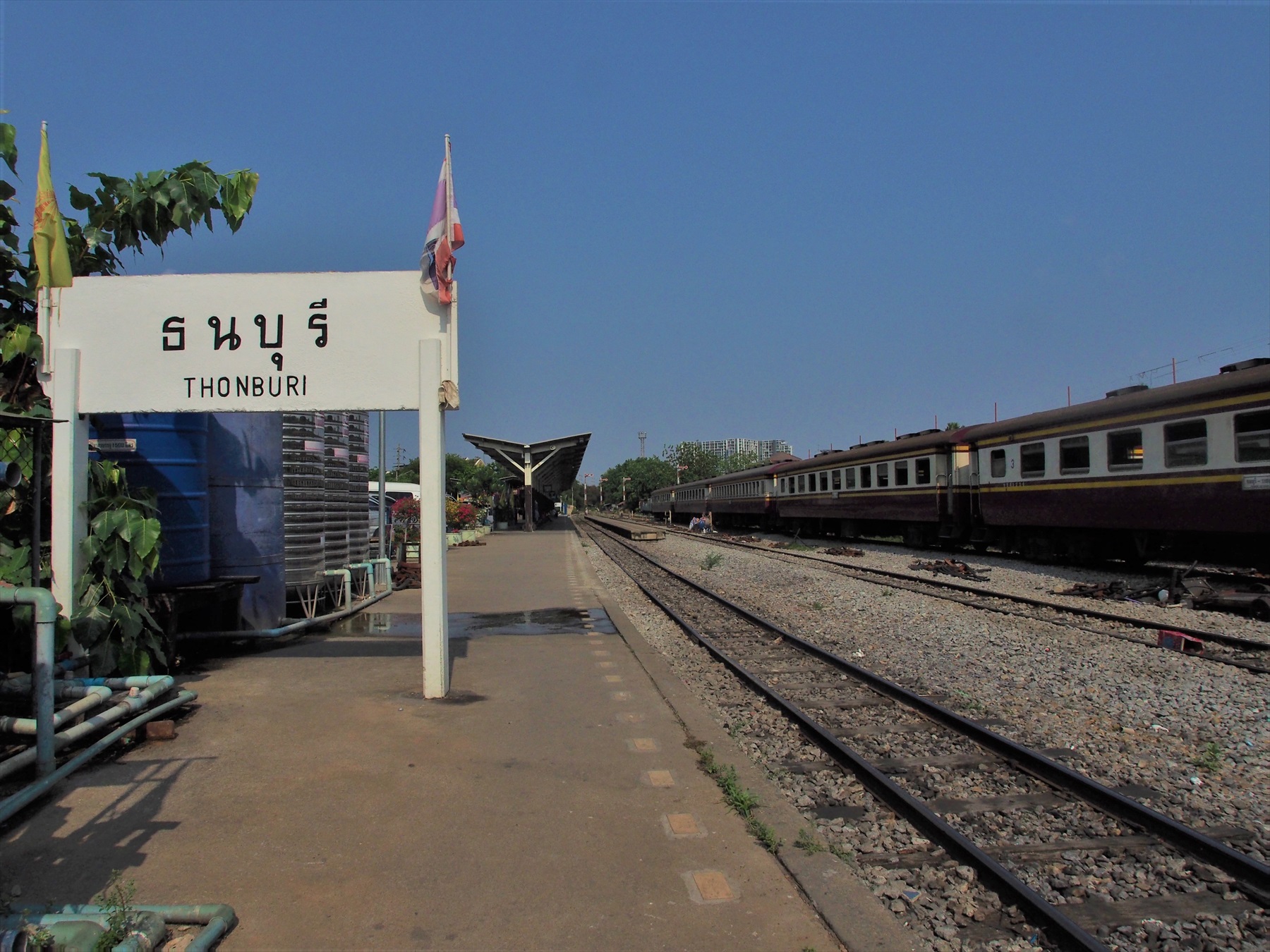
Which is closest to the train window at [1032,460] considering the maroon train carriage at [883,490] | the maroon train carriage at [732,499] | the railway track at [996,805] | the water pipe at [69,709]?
the maroon train carriage at [883,490]

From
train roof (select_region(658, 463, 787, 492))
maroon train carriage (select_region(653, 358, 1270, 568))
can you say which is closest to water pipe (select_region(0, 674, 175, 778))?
maroon train carriage (select_region(653, 358, 1270, 568))

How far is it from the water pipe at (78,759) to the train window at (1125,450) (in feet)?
44.9

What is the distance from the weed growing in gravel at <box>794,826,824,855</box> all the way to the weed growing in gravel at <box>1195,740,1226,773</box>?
111 inches

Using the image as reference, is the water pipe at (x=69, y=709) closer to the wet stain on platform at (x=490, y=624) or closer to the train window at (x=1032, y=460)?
the wet stain on platform at (x=490, y=624)

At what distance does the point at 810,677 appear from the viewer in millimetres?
7457

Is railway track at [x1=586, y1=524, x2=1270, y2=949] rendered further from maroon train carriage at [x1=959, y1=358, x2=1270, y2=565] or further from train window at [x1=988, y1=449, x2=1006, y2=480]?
train window at [x1=988, y1=449, x2=1006, y2=480]

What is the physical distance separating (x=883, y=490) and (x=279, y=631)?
17.7 meters

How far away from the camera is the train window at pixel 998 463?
16766mm

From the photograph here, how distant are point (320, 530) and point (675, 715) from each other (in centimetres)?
579

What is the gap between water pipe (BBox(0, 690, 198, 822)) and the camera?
348 cm

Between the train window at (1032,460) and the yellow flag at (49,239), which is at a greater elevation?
the yellow flag at (49,239)

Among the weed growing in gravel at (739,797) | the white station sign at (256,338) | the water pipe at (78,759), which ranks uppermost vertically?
the white station sign at (256,338)

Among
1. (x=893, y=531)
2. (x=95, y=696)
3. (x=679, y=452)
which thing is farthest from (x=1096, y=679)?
(x=679, y=452)

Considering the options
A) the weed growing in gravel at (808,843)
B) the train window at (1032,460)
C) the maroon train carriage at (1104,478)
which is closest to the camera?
the weed growing in gravel at (808,843)
